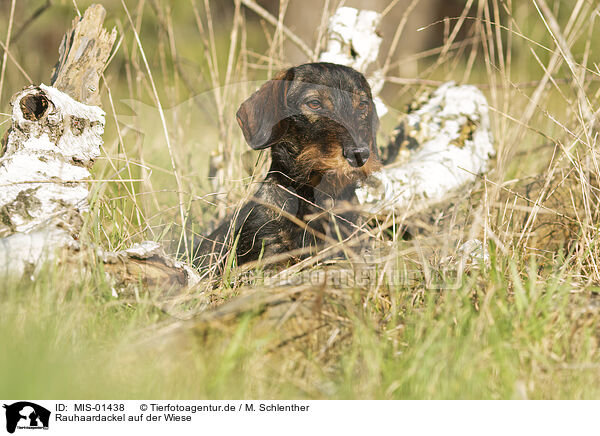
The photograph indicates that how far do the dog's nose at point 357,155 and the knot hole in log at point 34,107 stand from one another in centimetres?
152

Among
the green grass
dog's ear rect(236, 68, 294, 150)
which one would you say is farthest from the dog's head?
the green grass

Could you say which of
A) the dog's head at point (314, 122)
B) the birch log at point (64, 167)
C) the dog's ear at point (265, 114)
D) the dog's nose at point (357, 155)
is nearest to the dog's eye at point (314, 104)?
the dog's head at point (314, 122)

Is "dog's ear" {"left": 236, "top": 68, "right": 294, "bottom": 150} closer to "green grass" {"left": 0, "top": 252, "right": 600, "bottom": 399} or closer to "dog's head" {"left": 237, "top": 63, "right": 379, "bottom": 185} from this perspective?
"dog's head" {"left": 237, "top": 63, "right": 379, "bottom": 185}

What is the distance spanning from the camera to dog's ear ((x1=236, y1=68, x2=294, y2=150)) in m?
3.38

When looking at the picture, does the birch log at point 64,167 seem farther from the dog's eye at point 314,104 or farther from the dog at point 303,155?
the dog's eye at point 314,104

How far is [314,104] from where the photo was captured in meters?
3.34

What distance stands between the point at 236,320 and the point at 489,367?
94 cm

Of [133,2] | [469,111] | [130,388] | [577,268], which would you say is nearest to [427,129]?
[469,111]

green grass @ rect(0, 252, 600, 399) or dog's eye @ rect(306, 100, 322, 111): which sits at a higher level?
dog's eye @ rect(306, 100, 322, 111)

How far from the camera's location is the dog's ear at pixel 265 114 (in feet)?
11.1

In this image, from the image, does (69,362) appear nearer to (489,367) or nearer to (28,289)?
(28,289)

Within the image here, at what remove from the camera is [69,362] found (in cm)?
199
